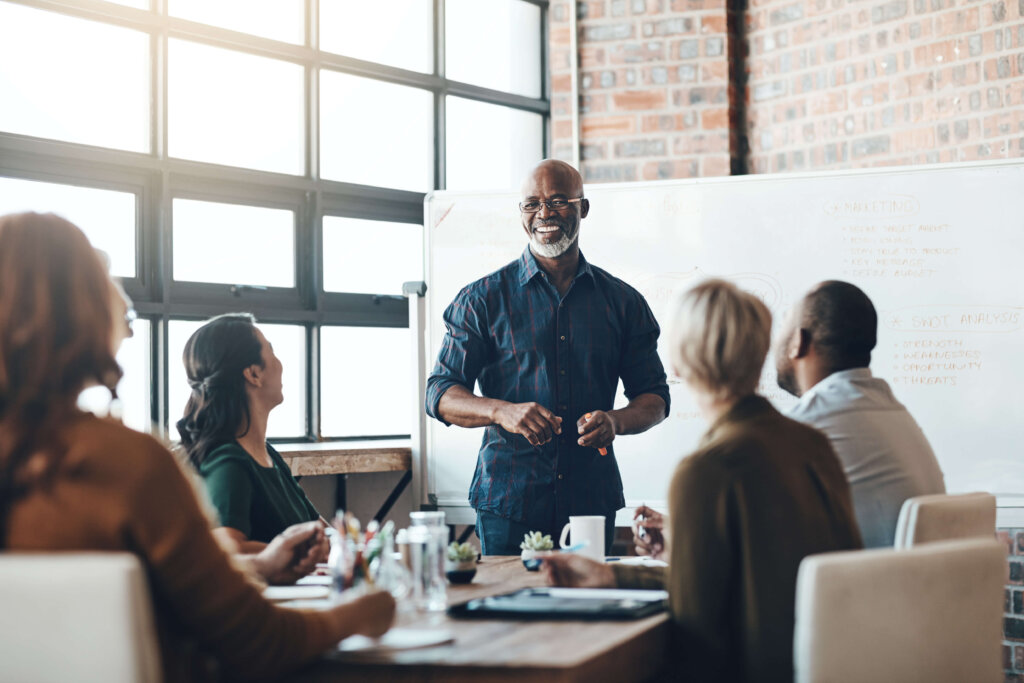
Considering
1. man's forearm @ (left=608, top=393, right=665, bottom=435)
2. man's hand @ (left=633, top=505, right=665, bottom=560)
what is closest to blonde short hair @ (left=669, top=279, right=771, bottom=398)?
man's hand @ (left=633, top=505, right=665, bottom=560)

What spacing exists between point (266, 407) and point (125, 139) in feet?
5.96

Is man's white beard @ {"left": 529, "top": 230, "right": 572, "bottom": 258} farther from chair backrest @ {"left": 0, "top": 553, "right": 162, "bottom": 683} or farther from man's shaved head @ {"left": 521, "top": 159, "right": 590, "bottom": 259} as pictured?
chair backrest @ {"left": 0, "top": 553, "right": 162, "bottom": 683}

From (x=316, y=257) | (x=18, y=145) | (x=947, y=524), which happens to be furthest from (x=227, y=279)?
(x=947, y=524)

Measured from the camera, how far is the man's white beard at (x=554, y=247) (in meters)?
2.89

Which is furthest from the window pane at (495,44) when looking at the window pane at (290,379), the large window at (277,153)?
the window pane at (290,379)

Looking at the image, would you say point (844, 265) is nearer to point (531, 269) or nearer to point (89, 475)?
point (531, 269)

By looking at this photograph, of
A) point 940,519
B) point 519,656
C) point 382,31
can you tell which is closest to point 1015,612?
point 940,519

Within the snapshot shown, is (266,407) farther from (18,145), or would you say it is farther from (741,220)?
(741,220)

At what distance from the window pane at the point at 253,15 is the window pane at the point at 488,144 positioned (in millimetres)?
755

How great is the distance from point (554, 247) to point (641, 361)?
39cm

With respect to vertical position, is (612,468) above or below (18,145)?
below

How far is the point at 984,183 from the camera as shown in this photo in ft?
11.9

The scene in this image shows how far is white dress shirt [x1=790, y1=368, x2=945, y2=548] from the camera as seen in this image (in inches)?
73.7

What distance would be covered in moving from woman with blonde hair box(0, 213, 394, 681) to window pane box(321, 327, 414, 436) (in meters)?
2.88
